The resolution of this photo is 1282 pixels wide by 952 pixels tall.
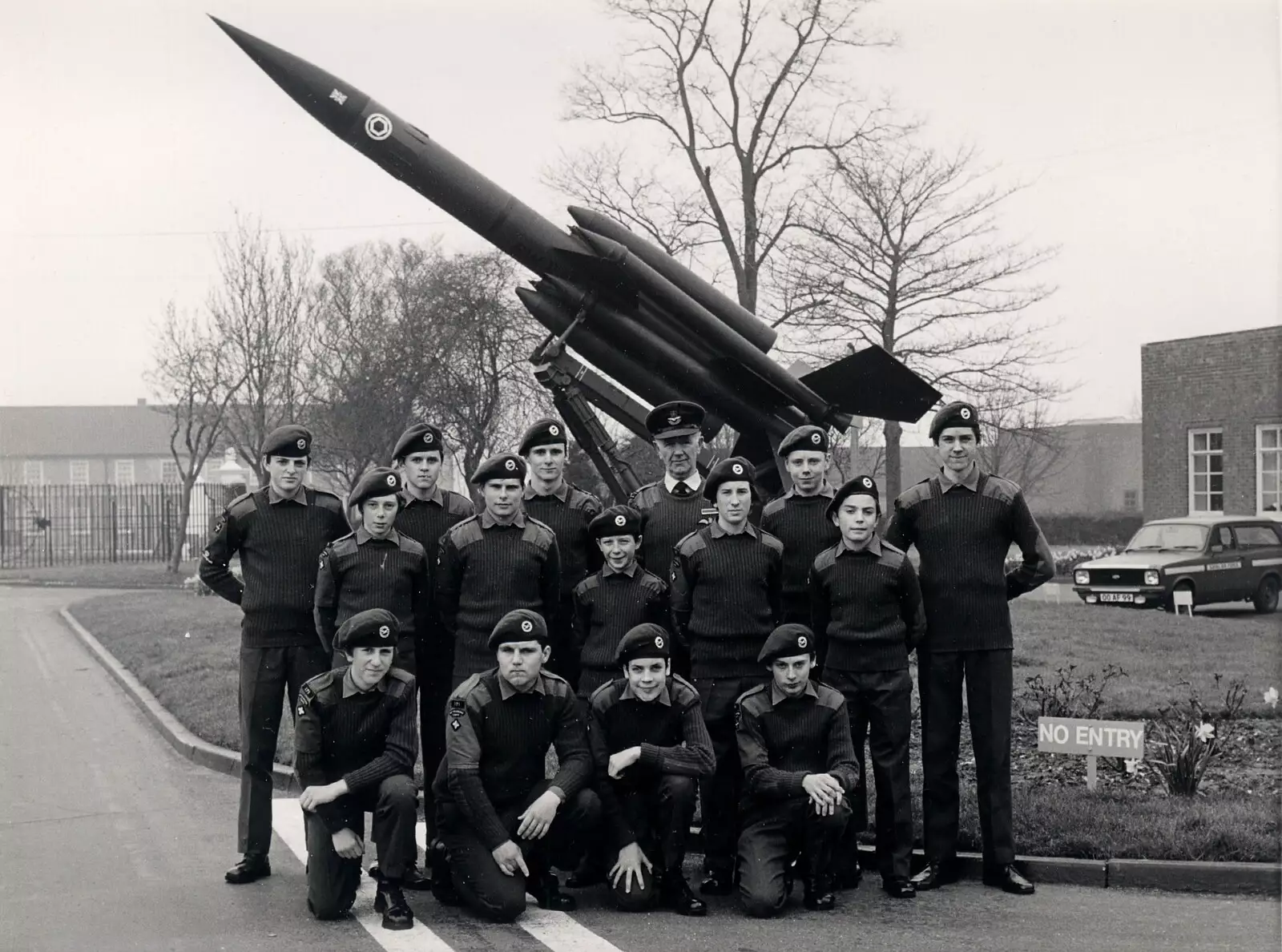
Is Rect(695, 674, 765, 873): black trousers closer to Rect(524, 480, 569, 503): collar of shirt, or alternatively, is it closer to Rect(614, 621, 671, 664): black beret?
Rect(614, 621, 671, 664): black beret

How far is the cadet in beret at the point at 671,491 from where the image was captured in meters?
6.15

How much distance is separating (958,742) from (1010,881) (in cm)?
61

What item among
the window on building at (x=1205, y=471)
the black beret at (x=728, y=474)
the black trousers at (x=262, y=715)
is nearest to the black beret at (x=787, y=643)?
the black beret at (x=728, y=474)

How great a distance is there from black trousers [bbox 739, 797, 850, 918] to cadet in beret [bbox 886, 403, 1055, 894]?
552 millimetres

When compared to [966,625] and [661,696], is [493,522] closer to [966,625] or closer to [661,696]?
[661,696]

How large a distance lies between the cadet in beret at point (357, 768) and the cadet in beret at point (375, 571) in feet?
0.88

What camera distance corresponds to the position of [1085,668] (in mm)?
10844

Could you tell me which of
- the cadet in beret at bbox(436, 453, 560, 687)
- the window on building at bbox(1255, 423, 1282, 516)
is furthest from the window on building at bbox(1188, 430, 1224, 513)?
the cadet in beret at bbox(436, 453, 560, 687)

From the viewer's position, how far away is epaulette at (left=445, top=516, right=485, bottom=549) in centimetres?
577

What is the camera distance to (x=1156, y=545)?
17266mm

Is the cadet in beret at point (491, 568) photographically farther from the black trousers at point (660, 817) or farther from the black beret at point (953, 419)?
the black beret at point (953, 419)

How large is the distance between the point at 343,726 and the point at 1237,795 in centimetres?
444

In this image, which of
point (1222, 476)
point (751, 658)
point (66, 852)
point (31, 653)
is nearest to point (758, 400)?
point (751, 658)

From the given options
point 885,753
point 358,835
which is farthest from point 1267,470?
point 358,835
